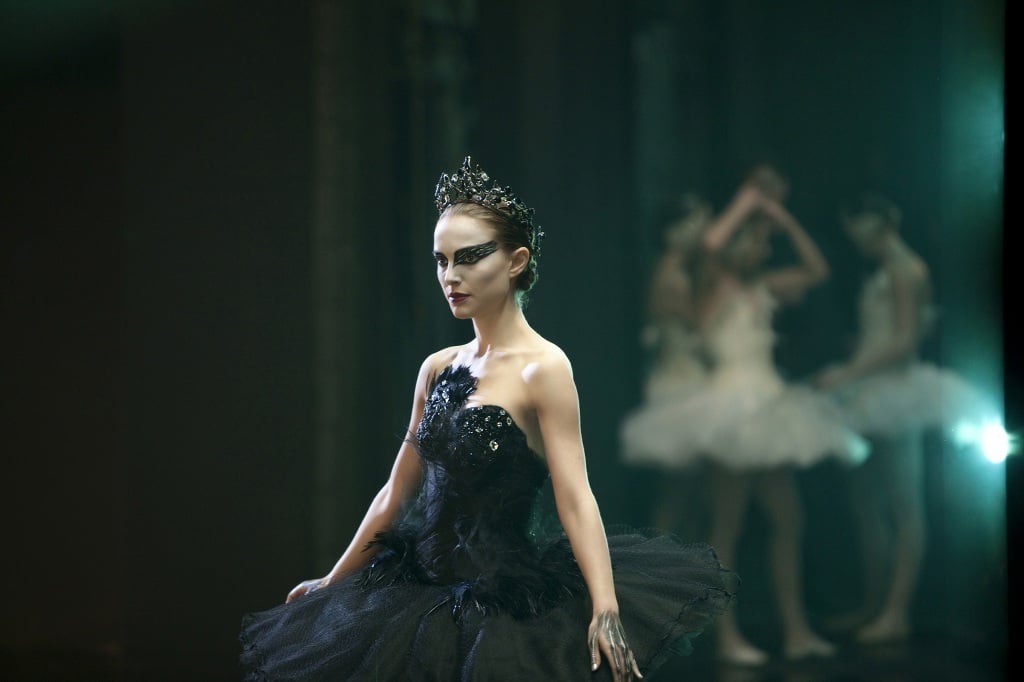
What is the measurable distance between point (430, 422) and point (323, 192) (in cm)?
201

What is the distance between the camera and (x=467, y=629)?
6.18 ft

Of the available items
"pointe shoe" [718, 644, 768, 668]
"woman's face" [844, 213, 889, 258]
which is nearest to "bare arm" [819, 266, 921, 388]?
"woman's face" [844, 213, 889, 258]

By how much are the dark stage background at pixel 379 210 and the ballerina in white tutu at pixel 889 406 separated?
0.07 meters

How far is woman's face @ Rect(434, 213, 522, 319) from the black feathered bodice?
0.15 m

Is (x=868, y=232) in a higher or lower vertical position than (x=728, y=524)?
higher

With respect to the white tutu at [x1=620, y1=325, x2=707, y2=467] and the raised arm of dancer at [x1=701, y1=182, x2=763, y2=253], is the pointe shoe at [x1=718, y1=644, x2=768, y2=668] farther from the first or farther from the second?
the raised arm of dancer at [x1=701, y1=182, x2=763, y2=253]

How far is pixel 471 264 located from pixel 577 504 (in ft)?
1.64

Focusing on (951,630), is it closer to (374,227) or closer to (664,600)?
(664,600)

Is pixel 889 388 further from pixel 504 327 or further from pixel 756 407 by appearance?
pixel 504 327

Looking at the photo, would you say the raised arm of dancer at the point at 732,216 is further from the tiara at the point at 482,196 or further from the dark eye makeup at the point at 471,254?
the dark eye makeup at the point at 471,254

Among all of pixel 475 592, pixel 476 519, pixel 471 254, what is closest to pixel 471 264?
pixel 471 254

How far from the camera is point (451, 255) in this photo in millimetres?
2066

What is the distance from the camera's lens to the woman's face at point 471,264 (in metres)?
2.06

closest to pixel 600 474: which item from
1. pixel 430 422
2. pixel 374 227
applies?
pixel 374 227
